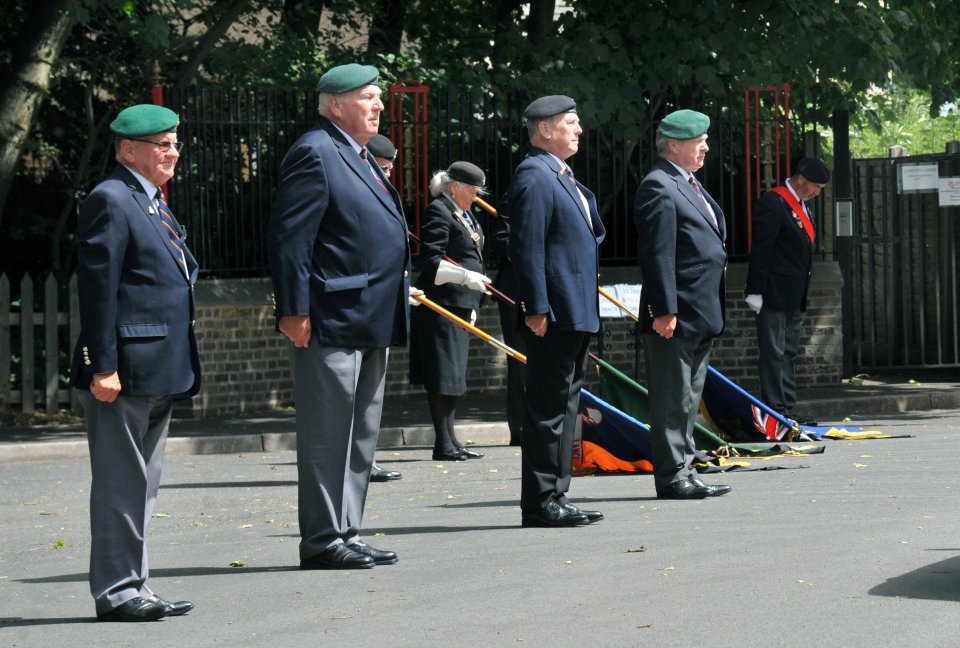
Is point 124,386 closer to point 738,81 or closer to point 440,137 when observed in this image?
point 440,137

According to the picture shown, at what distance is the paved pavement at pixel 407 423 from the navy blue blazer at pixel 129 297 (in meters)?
6.66

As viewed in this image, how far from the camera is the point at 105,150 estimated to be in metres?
17.1

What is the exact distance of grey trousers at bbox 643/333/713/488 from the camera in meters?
8.94

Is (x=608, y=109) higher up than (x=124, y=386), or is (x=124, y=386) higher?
(x=608, y=109)

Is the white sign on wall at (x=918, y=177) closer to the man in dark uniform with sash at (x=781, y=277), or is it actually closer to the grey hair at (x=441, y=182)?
the man in dark uniform with sash at (x=781, y=277)

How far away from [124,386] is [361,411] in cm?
133

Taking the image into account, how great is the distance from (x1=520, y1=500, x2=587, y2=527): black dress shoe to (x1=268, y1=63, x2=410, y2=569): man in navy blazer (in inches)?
43.6

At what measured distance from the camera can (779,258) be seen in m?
12.6

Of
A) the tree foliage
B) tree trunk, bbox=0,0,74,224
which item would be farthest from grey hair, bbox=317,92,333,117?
tree trunk, bbox=0,0,74,224

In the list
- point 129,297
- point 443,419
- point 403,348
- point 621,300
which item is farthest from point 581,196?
point 403,348

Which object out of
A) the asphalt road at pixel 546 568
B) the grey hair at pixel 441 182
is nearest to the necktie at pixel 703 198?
the asphalt road at pixel 546 568

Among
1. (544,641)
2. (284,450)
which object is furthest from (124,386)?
(284,450)

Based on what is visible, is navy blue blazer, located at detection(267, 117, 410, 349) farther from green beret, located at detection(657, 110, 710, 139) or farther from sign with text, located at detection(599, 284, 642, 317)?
sign with text, located at detection(599, 284, 642, 317)

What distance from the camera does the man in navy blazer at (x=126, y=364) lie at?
19.8 feet
